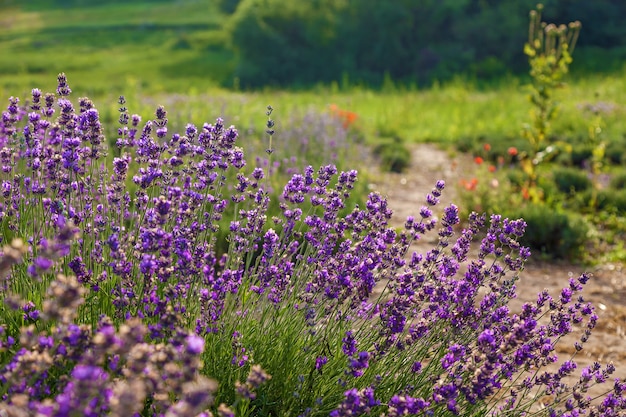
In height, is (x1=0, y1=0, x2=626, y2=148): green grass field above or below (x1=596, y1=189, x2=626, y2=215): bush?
below

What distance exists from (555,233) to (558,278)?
→ 2.58 feet

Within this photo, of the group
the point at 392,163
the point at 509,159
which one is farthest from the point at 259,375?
the point at 509,159

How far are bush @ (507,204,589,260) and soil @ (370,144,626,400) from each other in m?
0.21

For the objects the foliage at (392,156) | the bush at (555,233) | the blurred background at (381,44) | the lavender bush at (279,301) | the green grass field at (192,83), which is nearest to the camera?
the lavender bush at (279,301)

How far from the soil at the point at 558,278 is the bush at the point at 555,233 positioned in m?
0.21

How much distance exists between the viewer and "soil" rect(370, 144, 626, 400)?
4816mm

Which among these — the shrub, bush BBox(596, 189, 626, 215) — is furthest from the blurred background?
bush BBox(596, 189, 626, 215)

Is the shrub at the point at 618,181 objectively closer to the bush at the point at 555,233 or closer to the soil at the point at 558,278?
the soil at the point at 558,278

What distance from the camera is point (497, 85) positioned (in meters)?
21.0

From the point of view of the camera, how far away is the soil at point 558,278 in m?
4.82

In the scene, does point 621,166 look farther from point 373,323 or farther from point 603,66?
point 603,66

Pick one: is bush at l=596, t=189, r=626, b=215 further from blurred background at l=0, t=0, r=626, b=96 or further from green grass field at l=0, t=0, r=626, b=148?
blurred background at l=0, t=0, r=626, b=96

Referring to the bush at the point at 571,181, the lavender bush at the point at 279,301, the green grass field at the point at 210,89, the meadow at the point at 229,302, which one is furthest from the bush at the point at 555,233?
the lavender bush at the point at 279,301

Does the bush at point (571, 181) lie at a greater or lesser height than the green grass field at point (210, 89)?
greater
